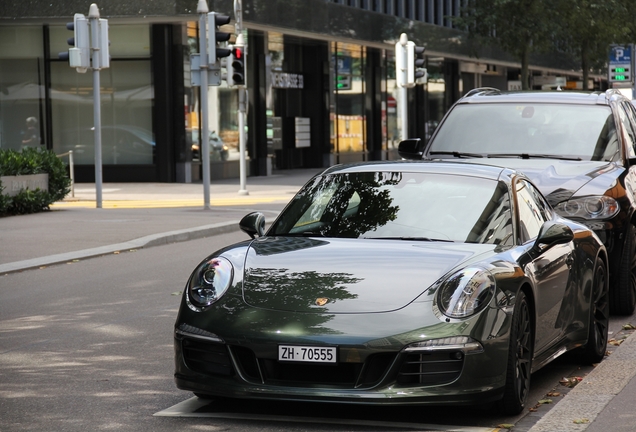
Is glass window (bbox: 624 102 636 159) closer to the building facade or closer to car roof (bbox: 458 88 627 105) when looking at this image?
car roof (bbox: 458 88 627 105)

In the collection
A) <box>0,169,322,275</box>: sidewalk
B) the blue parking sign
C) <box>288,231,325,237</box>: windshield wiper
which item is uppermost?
the blue parking sign

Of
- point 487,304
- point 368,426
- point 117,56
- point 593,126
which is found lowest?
point 368,426

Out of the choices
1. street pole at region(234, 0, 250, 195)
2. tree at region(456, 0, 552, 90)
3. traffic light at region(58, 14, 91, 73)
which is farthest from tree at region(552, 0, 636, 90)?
traffic light at region(58, 14, 91, 73)

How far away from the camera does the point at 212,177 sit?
3403 centimetres

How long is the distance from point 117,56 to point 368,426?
27766 mm

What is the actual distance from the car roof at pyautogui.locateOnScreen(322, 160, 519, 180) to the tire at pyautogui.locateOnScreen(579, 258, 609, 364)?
1.03 m

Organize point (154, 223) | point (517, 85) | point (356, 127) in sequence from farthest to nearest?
point (517, 85)
point (356, 127)
point (154, 223)

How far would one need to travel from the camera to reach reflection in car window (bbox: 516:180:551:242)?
23.4ft

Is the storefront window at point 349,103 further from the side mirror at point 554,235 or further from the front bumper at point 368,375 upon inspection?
the front bumper at point 368,375

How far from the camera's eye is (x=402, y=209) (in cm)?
709

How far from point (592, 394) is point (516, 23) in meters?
34.8

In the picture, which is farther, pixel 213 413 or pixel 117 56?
pixel 117 56

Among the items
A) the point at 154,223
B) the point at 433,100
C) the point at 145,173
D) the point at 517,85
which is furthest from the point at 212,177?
the point at 517,85

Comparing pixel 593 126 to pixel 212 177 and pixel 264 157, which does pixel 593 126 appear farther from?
pixel 264 157
